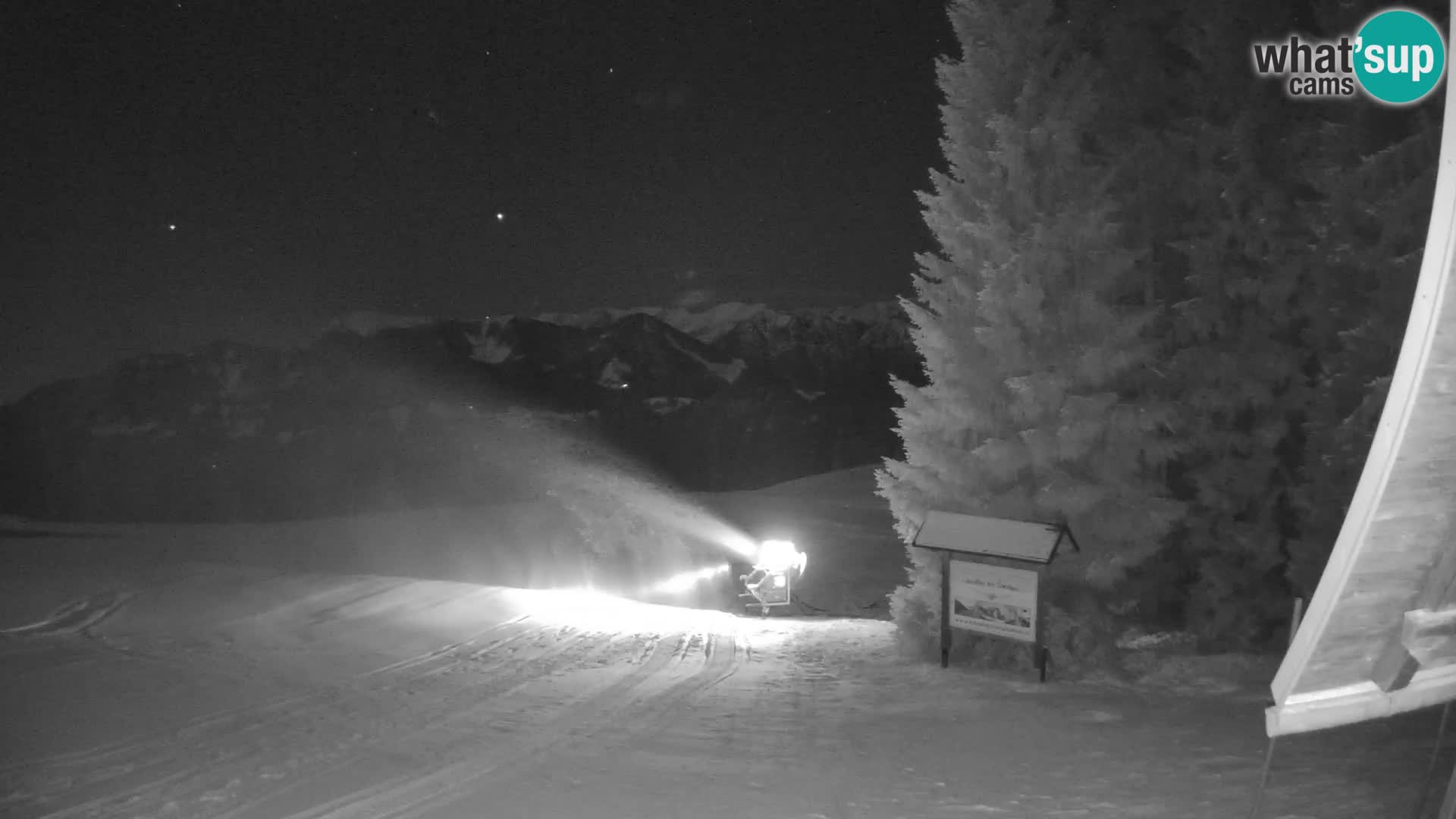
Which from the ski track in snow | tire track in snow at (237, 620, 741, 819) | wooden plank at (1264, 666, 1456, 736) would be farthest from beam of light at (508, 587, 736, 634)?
wooden plank at (1264, 666, 1456, 736)

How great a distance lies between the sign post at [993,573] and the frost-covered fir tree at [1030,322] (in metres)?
0.67

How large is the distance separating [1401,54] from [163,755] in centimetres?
1558

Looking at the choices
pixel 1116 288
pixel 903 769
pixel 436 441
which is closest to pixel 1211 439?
pixel 1116 288

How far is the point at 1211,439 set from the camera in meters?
14.2

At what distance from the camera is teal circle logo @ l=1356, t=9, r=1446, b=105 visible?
33.7 feet

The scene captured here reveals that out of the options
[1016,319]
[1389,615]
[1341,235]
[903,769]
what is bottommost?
[903,769]

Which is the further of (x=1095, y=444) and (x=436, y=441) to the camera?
(x=436, y=441)

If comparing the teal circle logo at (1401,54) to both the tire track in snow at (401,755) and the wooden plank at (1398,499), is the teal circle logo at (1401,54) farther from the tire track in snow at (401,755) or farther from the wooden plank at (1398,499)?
the tire track in snow at (401,755)

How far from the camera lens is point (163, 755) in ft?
28.9

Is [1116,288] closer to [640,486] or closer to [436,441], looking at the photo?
[640,486]

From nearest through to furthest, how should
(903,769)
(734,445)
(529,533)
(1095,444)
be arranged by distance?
(903,769)
(1095,444)
(529,533)
(734,445)

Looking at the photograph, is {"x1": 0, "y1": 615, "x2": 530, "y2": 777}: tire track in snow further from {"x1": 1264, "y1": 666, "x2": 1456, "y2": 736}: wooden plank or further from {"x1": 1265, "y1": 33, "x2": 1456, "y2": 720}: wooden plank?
{"x1": 1265, "y1": 33, "x2": 1456, "y2": 720}: wooden plank

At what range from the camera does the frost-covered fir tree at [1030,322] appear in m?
11.9

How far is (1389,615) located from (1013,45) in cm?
1088
